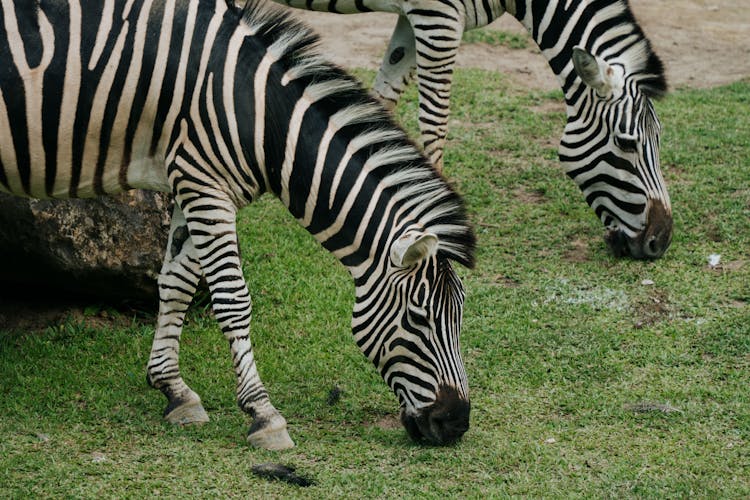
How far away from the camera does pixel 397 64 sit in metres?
9.75

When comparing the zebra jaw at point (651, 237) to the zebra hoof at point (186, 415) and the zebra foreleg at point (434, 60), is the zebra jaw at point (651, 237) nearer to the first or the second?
the zebra foreleg at point (434, 60)

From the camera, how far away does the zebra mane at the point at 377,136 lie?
19.7 ft

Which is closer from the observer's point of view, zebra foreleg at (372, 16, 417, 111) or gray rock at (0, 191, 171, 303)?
gray rock at (0, 191, 171, 303)

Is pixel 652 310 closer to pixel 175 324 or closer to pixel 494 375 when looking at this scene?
pixel 494 375

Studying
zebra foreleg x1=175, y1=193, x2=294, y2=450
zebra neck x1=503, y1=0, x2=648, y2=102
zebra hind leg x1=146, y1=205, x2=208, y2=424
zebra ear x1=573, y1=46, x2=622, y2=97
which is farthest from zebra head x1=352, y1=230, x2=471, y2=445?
zebra neck x1=503, y1=0, x2=648, y2=102

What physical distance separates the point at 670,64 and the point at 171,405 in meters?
9.77

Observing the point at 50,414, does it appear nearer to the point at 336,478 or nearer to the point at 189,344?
the point at 189,344

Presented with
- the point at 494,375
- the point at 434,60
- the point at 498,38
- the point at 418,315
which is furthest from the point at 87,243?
the point at 498,38

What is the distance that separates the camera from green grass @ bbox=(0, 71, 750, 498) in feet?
19.4

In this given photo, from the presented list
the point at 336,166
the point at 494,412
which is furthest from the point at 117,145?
the point at 494,412

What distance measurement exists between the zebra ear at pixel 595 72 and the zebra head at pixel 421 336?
3.30 meters

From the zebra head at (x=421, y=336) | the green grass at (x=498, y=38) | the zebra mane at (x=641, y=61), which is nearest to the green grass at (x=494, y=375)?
the zebra head at (x=421, y=336)

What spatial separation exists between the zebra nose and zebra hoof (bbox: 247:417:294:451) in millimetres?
741

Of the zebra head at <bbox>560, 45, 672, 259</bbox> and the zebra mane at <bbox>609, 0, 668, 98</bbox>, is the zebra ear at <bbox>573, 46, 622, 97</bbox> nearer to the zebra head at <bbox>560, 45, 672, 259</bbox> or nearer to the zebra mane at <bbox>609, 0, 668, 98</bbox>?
the zebra head at <bbox>560, 45, 672, 259</bbox>
